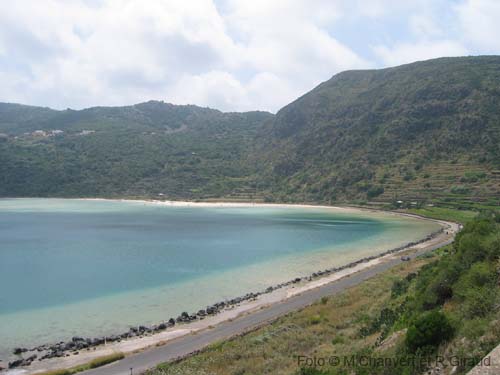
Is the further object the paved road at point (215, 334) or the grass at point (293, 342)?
the paved road at point (215, 334)

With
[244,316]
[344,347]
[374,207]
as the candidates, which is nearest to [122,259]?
[244,316]

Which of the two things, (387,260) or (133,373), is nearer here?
(133,373)

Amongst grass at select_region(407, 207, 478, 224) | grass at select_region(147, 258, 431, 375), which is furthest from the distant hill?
grass at select_region(147, 258, 431, 375)

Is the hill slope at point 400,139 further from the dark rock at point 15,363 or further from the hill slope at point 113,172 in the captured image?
the dark rock at point 15,363

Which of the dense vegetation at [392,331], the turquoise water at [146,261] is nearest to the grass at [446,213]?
the turquoise water at [146,261]

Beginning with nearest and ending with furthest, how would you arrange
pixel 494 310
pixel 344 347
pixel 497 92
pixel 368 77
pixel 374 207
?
1. pixel 494 310
2. pixel 344 347
3. pixel 374 207
4. pixel 497 92
5. pixel 368 77

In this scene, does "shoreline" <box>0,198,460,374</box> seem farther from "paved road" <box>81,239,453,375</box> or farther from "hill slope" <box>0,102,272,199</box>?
"hill slope" <box>0,102,272,199</box>

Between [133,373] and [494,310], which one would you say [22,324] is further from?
[494,310]
